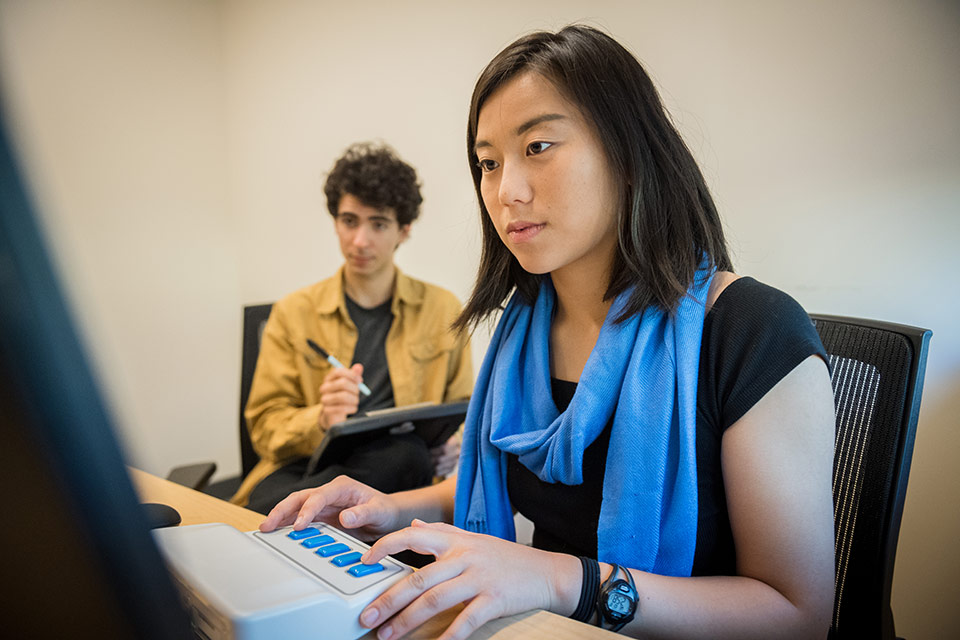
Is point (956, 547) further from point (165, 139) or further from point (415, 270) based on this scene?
point (165, 139)

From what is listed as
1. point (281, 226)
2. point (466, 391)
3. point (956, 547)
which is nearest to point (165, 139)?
point (281, 226)

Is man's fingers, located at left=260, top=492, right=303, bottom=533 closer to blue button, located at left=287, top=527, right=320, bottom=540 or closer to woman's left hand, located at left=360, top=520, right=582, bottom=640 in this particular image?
blue button, located at left=287, top=527, right=320, bottom=540

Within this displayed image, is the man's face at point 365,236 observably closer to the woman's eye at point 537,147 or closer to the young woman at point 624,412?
the young woman at point 624,412

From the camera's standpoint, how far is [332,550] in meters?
0.57

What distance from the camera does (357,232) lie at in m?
1.82

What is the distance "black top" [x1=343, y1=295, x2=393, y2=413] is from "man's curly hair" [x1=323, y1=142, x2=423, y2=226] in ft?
1.03

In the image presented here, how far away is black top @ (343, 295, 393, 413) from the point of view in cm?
179

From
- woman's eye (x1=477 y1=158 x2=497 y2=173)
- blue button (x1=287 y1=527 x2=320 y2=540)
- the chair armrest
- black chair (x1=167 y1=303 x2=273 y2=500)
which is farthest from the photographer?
black chair (x1=167 y1=303 x2=273 y2=500)

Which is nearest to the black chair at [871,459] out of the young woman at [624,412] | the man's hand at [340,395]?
the young woman at [624,412]

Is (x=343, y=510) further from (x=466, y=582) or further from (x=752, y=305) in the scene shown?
(x=752, y=305)

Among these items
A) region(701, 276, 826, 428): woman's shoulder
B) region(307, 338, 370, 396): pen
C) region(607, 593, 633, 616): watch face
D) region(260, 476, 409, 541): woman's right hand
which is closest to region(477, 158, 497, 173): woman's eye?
region(701, 276, 826, 428): woman's shoulder

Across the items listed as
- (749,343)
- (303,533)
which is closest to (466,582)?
(303,533)

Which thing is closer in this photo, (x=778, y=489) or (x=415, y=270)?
(x=778, y=489)

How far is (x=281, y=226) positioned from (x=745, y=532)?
2.49 meters
